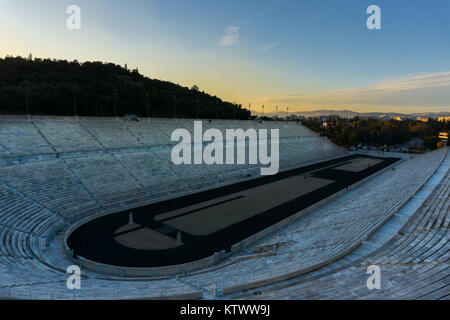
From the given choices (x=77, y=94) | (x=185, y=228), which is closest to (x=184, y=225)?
(x=185, y=228)

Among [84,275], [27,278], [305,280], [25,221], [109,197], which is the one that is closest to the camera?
[305,280]

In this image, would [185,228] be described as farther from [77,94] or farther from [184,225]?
[77,94]

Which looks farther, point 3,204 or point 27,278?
point 3,204

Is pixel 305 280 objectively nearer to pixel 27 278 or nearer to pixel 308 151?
pixel 27 278

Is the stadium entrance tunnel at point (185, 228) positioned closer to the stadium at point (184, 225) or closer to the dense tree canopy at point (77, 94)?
the stadium at point (184, 225)
